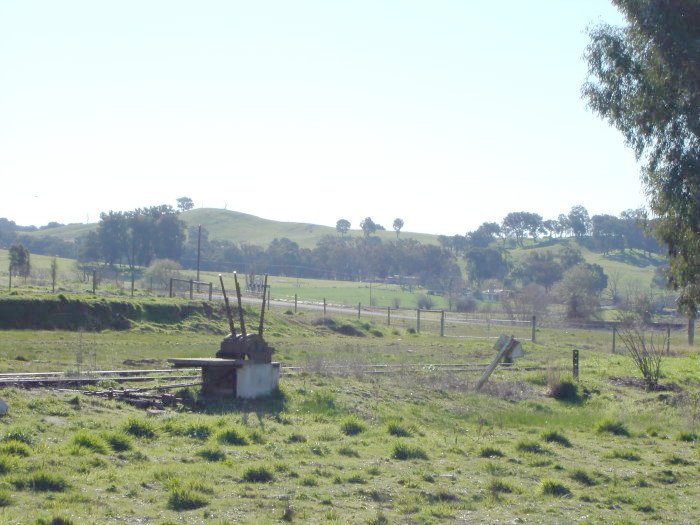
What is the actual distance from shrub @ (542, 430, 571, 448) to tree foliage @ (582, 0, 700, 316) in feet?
21.8

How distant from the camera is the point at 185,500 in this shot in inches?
384

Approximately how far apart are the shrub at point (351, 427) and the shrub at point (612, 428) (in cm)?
545

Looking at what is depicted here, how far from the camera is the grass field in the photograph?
9891 millimetres

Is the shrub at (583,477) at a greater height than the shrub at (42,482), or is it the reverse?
the shrub at (42,482)

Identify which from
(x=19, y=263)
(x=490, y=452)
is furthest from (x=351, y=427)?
(x=19, y=263)

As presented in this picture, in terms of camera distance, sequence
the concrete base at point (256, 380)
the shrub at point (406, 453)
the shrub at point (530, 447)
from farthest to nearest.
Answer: the concrete base at point (256, 380), the shrub at point (530, 447), the shrub at point (406, 453)

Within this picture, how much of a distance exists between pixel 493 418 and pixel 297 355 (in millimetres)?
14736

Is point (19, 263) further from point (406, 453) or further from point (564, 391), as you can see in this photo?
point (406, 453)

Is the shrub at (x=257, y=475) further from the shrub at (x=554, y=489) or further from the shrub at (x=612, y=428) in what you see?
the shrub at (x=612, y=428)

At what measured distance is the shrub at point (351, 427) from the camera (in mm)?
16016

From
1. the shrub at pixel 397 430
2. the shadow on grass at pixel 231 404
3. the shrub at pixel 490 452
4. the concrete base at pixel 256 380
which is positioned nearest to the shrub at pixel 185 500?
the shrub at pixel 490 452

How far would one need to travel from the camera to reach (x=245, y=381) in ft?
62.4

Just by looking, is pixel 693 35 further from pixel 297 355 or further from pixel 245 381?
pixel 297 355

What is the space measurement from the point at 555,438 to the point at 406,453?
4.12 m
